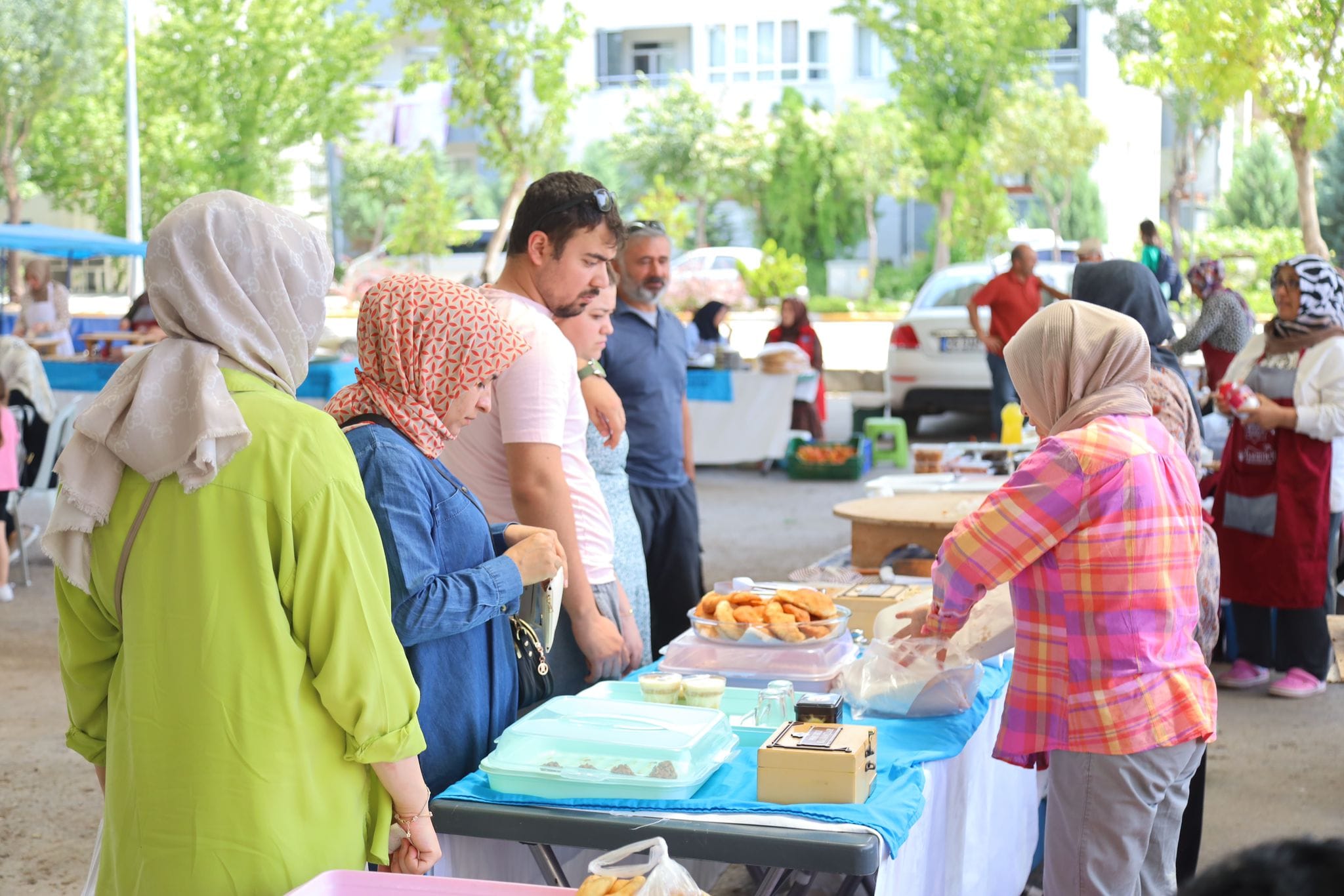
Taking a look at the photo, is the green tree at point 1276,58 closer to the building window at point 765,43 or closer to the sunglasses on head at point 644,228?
the sunglasses on head at point 644,228

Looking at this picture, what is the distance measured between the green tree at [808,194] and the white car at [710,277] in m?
2.90

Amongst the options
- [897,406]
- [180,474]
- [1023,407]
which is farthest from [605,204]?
[897,406]

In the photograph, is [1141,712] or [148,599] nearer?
[148,599]

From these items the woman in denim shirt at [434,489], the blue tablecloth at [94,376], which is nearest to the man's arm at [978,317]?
the blue tablecloth at [94,376]

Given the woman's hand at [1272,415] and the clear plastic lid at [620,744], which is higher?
the woman's hand at [1272,415]

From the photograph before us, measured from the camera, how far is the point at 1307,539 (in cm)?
552

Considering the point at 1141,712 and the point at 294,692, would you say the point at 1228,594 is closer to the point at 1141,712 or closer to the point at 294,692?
the point at 1141,712

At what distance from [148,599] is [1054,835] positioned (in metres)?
1.71

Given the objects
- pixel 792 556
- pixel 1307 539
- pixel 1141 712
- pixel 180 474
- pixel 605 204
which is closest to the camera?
pixel 180 474

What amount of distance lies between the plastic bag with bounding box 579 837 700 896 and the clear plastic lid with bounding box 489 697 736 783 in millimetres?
305

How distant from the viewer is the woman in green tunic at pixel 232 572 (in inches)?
76.1

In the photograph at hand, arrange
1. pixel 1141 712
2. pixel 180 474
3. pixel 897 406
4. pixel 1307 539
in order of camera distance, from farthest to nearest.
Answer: pixel 897 406 < pixel 1307 539 < pixel 1141 712 < pixel 180 474

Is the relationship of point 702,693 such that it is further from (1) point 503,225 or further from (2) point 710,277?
(2) point 710,277

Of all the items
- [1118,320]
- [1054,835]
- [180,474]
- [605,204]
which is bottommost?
[1054,835]
